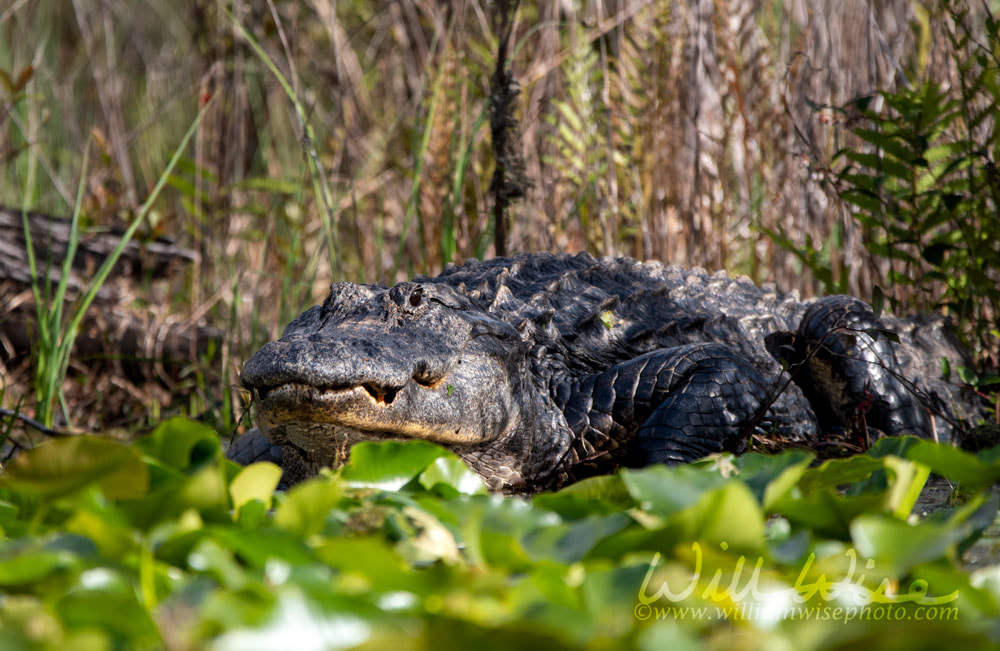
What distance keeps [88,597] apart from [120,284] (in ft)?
15.4

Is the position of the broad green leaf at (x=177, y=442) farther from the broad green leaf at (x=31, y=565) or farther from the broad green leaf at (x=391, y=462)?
the broad green leaf at (x=31, y=565)

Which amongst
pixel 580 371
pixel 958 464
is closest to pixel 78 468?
pixel 958 464

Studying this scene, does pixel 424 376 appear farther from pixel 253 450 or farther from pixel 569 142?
pixel 569 142

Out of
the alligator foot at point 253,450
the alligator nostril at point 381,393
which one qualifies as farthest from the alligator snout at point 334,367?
the alligator foot at point 253,450

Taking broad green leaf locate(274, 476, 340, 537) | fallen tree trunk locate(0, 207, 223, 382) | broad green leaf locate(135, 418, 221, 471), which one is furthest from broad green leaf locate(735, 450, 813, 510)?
fallen tree trunk locate(0, 207, 223, 382)

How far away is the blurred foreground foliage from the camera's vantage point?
982 mm

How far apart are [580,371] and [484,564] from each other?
7.01ft

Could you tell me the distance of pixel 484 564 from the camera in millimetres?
1299

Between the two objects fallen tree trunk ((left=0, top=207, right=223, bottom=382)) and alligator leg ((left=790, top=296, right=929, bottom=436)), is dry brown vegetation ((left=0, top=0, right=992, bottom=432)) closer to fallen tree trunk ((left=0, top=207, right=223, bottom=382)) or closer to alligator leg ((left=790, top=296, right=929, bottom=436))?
fallen tree trunk ((left=0, top=207, right=223, bottom=382))

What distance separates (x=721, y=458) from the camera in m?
1.93

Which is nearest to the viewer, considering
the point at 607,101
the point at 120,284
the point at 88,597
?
the point at 88,597

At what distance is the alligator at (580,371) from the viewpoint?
2344 mm

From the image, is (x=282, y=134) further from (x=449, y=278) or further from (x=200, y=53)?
(x=449, y=278)

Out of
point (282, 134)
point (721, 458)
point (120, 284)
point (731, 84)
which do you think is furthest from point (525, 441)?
point (282, 134)
